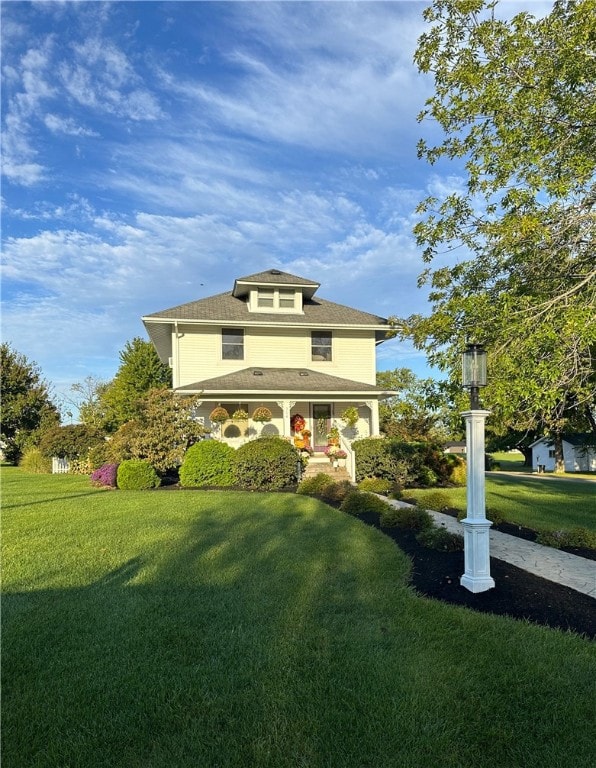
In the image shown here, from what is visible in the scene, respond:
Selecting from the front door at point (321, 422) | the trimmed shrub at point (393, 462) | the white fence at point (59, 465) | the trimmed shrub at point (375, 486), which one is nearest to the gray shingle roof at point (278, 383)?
the front door at point (321, 422)

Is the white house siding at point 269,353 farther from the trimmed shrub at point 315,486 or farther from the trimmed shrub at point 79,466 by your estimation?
the trimmed shrub at point 315,486

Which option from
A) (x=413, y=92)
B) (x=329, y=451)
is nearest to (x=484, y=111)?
(x=413, y=92)

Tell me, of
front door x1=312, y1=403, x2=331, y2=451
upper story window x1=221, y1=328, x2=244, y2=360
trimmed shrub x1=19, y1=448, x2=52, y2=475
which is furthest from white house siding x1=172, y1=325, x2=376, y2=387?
trimmed shrub x1=19, y1=448, x2=52, y2=475

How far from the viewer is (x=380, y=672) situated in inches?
125

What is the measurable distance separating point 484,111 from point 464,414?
4915 millimetres

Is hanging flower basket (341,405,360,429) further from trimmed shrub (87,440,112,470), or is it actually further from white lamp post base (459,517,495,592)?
white lamp post base (459,517,495,592)

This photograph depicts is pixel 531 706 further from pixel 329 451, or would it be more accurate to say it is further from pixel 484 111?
pixel 329 451

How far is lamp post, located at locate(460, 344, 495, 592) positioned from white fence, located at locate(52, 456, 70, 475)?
71.7 ft

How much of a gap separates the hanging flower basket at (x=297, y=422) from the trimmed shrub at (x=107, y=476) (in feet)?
22.7

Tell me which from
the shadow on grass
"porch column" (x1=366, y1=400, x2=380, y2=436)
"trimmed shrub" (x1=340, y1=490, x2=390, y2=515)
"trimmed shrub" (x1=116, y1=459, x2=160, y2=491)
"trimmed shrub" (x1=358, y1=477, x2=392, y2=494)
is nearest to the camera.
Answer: "trimmed shrub" (x1=340, y1=490, x2=390, y2=515)

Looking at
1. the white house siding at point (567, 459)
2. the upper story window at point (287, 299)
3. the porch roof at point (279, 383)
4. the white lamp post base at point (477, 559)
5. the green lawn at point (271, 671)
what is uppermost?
the upper story window at point (287, 299)

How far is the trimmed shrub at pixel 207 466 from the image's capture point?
14109 millimetres

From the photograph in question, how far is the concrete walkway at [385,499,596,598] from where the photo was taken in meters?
5.05

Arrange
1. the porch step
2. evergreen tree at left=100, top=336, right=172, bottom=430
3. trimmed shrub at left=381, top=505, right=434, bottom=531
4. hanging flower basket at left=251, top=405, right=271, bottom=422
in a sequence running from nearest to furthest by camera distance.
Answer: trimmed shrub at left=381, top=505, right=434, bottom=531, the porch step, hanging flower basket at left=251, top=405, right=271, bottom=422, evergreen tree at left=100, top=336, right=172, bottom=430
